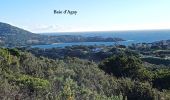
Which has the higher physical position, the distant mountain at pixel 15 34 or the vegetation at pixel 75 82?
the vegetation at pixel 75 82

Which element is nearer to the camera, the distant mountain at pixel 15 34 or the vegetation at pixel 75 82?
the vegetation at pixel 75 82

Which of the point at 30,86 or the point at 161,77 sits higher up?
the point at 30,86

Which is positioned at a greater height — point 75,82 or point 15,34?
point 75,82

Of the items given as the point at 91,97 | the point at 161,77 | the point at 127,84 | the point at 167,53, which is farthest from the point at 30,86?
the point at 167,53

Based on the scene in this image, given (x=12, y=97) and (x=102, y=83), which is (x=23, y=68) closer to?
(x=102, y=83)

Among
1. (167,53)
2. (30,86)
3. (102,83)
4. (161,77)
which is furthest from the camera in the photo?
(167,53)

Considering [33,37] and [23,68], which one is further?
[33,37]

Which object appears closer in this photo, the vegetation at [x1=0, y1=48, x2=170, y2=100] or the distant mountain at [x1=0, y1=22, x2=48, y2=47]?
the vegetation at [x1=0, y1=48, x2=170, y2=100]

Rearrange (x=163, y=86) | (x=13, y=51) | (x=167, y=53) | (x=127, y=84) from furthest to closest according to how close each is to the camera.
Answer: (x=167, y=53) < (x=13, y=51) < (x=163, y=86) < (x=127, y=84)

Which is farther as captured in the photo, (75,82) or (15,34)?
(15,34)

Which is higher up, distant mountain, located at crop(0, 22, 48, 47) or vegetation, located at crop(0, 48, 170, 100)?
vegetation, located at crop(0, 48, 170, 100)


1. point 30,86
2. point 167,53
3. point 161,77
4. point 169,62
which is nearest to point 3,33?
point 167,53
